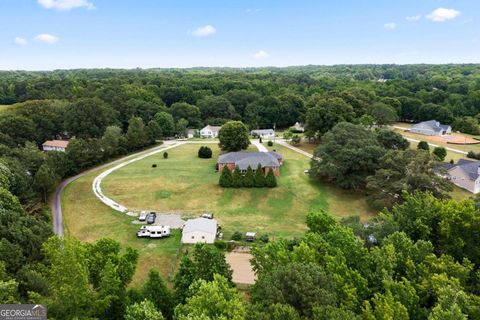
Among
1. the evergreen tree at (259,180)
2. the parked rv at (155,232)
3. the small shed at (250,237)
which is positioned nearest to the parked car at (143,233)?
the parked rv at (155,232)

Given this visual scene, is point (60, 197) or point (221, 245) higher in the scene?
point (60, 197)

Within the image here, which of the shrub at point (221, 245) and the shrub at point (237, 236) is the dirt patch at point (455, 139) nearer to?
the shrub at point (237, 236)

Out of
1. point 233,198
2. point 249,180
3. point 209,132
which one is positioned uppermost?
point 209,132

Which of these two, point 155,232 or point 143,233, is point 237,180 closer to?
point 155,232

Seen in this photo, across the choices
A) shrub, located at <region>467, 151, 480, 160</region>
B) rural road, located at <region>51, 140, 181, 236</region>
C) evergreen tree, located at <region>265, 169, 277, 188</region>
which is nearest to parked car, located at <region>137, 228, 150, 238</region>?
rural road, located at <region>51, 140, 181, 236</region>

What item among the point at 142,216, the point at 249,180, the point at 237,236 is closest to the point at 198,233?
the point at 237,236

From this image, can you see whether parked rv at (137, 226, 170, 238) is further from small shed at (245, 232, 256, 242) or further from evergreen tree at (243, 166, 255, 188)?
evergreen tree at (243, 166, 255, 188)

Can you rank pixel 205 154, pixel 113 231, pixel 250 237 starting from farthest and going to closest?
pixel 205 154 → pixel 113 231 → pixel 250 237

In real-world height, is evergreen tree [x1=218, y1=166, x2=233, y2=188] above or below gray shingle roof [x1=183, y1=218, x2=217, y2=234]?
above
